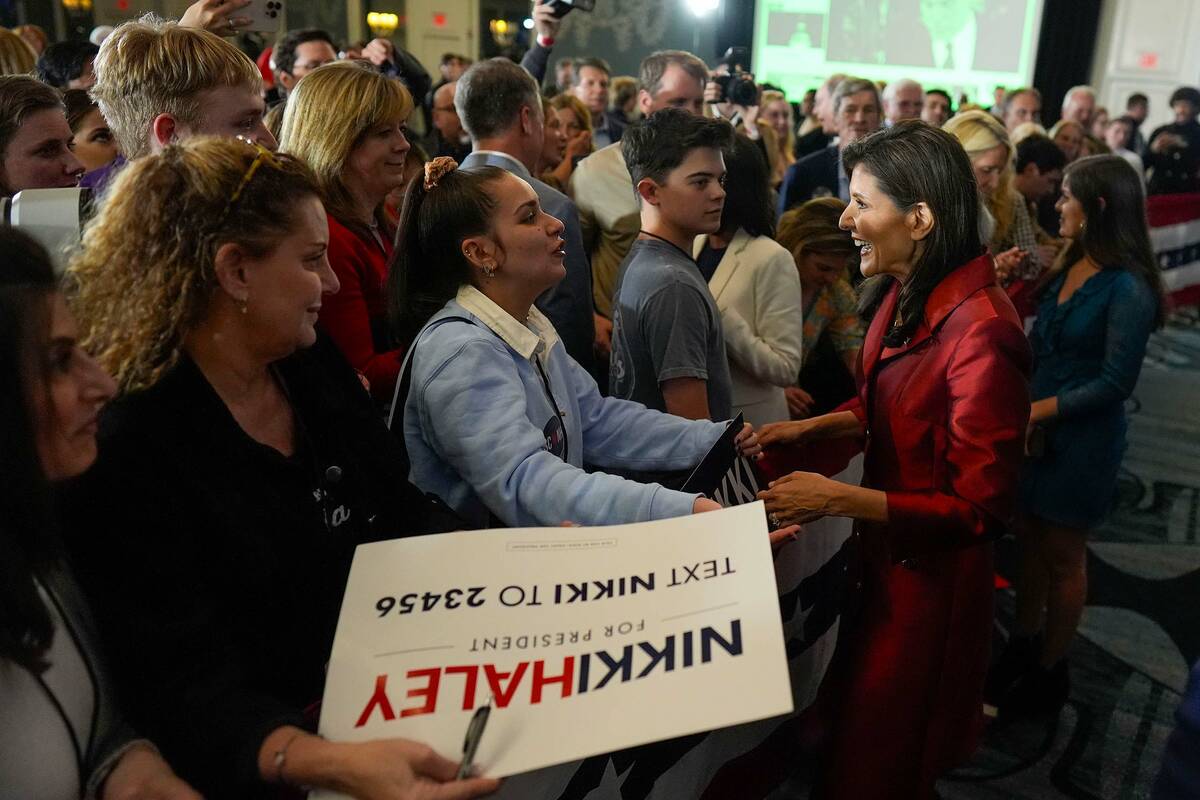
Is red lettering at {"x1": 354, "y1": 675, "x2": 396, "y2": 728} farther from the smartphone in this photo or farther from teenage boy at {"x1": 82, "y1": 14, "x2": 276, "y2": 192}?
the smartphone

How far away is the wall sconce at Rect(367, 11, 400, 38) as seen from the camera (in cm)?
1161

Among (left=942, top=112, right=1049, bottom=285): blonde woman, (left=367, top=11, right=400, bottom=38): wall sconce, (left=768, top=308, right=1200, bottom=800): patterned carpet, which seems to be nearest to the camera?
(left=768, top=308, right=1200, bottom=800): patterned carpet

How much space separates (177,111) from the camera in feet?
5.74

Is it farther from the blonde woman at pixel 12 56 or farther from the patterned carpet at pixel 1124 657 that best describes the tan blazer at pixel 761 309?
the blonde woman at pixel 12 56

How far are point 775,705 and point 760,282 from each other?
162 cm

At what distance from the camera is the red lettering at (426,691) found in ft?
3.21

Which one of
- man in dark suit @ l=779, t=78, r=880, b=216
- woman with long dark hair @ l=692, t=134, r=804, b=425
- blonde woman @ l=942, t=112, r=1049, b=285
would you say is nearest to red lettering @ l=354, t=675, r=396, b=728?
woman with long dark hair @ l=692, t=134, r=804, b=425

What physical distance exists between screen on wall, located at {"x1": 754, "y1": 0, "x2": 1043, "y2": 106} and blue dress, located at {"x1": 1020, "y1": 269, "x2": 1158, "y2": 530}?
364 inches

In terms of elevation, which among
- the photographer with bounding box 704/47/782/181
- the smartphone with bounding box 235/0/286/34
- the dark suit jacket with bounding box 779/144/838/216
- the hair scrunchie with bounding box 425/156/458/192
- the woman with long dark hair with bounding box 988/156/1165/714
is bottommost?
the woman with long dark hair with bounding box 988/156/1165/714

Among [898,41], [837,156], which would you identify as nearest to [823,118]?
[837,156]

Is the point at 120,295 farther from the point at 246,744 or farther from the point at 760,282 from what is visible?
the point at 760,282

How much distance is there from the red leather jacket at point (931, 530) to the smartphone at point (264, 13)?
1.91m

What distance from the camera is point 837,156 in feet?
13.4

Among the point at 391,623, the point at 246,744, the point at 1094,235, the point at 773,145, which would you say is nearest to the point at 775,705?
the point at 391,623
